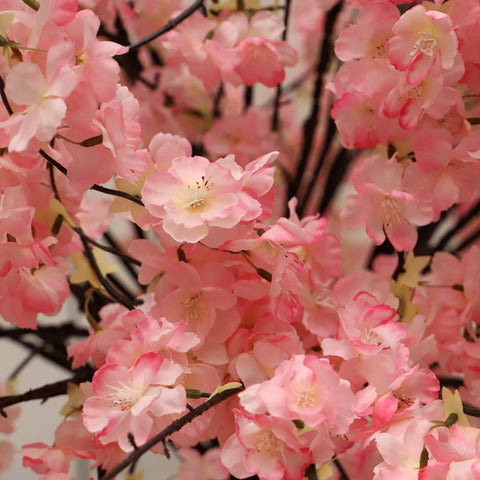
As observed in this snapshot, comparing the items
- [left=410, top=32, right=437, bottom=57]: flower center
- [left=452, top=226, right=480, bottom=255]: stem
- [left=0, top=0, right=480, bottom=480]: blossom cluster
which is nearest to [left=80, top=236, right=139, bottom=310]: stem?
[left=0, top=0, right=480, bottom=480]: blossom cluster

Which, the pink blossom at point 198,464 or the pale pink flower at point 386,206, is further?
the pink blossom at point 198,464

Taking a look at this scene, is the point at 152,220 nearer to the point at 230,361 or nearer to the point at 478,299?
the point at 230,361

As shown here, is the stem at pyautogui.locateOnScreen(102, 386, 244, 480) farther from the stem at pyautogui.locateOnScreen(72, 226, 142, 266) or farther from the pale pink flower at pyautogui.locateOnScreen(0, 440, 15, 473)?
the pale pink flower at pyautogui.locateOnScreen(0, 440, 15, 473)

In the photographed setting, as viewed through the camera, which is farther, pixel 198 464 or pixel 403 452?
pixel 198 464

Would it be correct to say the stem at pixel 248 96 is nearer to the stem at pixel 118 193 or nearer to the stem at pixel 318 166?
the stem at pixel 318 166

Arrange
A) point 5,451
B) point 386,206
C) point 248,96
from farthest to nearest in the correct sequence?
point 248,96, point 5,451, point 386,206

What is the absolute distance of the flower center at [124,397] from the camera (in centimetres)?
38

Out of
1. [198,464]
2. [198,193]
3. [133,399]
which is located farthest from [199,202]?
[198,464]

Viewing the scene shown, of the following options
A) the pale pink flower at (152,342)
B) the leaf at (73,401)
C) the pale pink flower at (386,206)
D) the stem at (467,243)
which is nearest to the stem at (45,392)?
the leaf at (73,401)

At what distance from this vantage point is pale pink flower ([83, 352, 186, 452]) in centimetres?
37

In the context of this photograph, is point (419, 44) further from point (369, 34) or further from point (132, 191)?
point (132, 191)

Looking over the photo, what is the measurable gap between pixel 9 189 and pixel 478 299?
0.99 feet

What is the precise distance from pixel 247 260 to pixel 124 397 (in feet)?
0.34

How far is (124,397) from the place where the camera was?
38 cm
